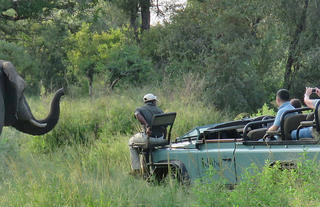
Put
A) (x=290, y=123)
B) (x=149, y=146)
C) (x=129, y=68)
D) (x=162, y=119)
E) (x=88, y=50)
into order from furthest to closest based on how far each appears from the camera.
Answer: (x=88, y=50), (x=129, y=68), (x=162, y=119), (x=149, y=146), (x=290, y=123)

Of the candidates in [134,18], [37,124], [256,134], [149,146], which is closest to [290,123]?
[256,134]

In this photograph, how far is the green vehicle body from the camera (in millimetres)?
7594

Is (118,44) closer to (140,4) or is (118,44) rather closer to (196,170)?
Result: (140,4)

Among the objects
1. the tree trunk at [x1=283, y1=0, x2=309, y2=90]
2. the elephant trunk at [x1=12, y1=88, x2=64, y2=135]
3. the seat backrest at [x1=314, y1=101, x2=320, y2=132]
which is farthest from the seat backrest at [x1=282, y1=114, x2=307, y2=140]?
the tree trunk at [x1=283, y1=0, x2=309, y2=90]

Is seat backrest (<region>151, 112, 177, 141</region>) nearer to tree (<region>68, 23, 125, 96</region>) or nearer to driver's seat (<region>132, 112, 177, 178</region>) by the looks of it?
driver's seat (<region>132, 112, 177, 178</region>)

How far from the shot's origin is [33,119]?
5836 millimetres

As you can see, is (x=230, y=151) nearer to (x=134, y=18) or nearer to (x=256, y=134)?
(x=256, y=134)

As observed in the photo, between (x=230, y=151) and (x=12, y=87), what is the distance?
12.4 feet

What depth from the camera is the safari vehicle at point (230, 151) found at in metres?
7.65

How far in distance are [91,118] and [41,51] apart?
15.2 metres

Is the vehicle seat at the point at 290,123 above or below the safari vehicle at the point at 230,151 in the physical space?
above

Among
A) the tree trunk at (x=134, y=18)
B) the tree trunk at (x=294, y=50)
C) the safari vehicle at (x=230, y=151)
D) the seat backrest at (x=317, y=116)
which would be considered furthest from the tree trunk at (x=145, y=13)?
the seat backrest at (x=317, y=116)

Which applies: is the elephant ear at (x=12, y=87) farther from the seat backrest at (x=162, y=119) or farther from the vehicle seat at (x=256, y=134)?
the seat backrest at (x=162, y=119)

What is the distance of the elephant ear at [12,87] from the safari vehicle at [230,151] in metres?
2.65
